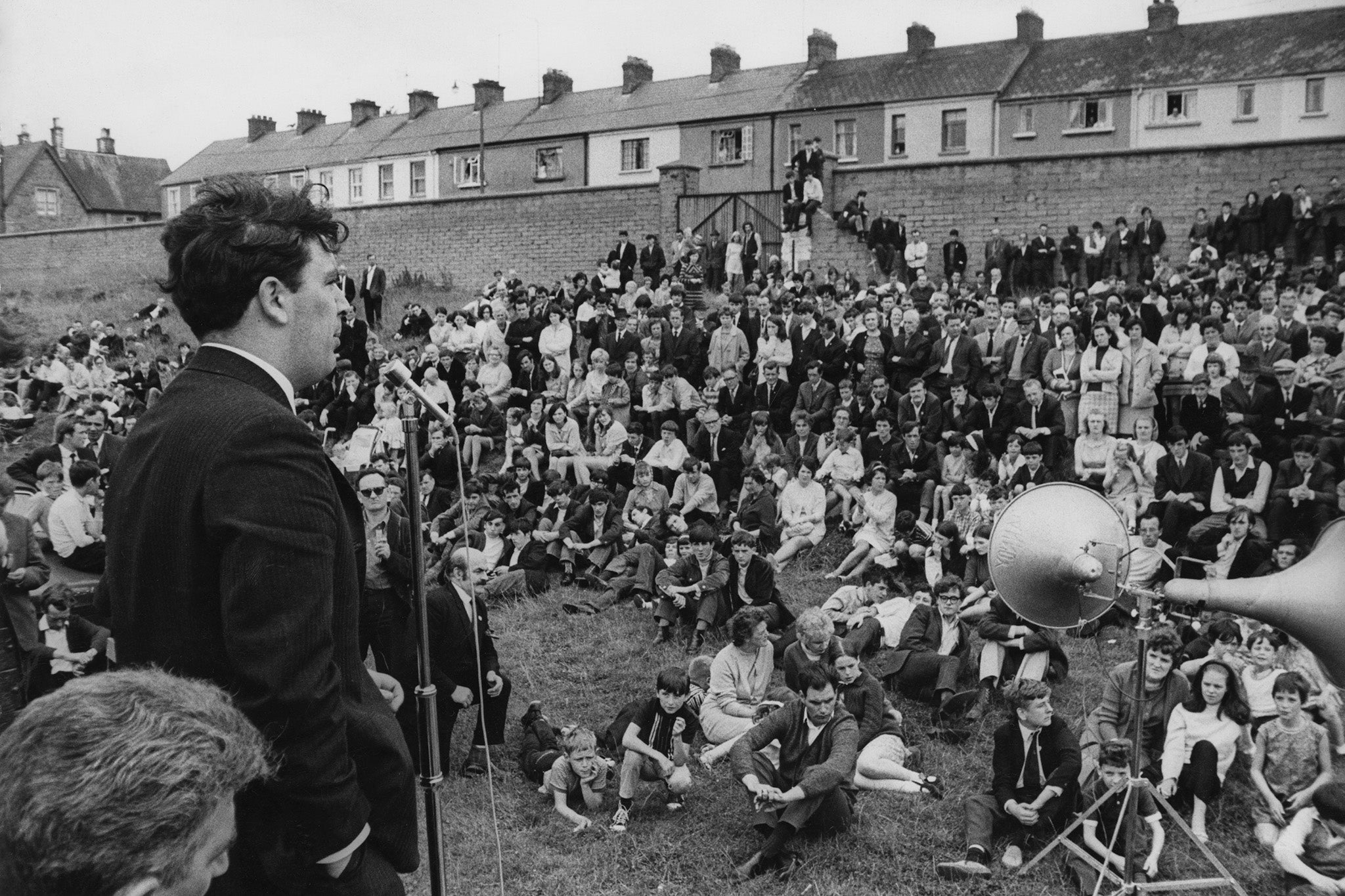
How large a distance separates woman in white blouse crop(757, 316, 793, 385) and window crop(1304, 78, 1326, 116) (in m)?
20.9

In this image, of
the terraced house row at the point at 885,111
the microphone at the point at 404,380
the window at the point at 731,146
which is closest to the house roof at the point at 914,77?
the terraced house row at the point at 885,111

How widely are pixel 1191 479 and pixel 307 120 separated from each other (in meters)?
43.5

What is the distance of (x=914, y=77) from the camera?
31.9 meters

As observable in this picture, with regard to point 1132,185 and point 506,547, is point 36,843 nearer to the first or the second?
point 506,547

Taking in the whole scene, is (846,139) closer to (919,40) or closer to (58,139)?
(919,40)

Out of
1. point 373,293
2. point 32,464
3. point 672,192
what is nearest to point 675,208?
point 672,192

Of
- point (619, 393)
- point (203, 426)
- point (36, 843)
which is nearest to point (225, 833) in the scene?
point (36, 843)

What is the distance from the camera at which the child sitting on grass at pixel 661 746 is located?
6.25 metres

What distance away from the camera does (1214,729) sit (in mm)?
6141

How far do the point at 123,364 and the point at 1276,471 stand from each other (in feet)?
60.8

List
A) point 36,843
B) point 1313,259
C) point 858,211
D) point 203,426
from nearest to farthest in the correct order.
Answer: point 36,843
point 203,426
point 1313,259
point 858,211

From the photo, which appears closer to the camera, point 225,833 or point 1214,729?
point 225,833

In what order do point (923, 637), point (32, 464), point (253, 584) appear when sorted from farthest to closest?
point (32, 464)
point (923, 637)
point (253, 584)

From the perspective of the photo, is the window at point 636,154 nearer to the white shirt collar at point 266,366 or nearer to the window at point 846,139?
the window at point 846,139
